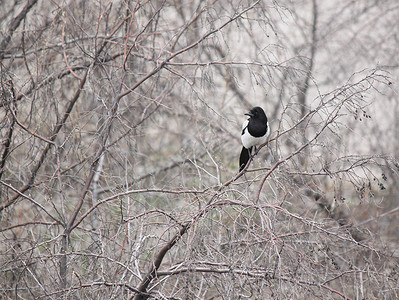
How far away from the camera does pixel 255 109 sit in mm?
5074

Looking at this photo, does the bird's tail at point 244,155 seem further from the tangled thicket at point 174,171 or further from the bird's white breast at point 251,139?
the tangled thicket at point 174,171

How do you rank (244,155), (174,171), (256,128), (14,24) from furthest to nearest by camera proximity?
(174,171), (244,155), (14,24), (256,128)

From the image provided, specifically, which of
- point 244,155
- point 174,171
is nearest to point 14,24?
point 174,171

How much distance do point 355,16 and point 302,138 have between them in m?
5.02

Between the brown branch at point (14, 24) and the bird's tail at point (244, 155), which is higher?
the brown branch at point (14, 24)

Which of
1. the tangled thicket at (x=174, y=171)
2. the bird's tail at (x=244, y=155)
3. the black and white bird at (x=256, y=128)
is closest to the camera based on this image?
the tangled thicket at (x=174, y=171)

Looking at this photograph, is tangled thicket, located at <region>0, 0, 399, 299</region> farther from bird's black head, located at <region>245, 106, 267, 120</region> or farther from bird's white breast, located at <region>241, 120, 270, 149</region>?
bird's white breast, located at <region>241, 120, 270, 149</region>

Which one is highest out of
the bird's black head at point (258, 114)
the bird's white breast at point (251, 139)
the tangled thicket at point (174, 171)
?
the bird's black head at point (258, 114)

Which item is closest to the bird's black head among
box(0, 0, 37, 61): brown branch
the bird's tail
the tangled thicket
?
the tangled thicket

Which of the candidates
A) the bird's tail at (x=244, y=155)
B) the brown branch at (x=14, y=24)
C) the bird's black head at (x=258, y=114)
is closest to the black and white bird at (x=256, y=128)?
the bird's black head at (x=258, y=114)

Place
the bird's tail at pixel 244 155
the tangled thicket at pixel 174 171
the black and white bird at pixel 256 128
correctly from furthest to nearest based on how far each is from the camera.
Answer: the bird's tail at pixel 244 155, the black and white bird at pixel 256 128, the tangled thicket at pixel 174 171

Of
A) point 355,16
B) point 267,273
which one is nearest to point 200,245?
point 267,273

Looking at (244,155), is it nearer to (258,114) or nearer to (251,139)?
(251,139)

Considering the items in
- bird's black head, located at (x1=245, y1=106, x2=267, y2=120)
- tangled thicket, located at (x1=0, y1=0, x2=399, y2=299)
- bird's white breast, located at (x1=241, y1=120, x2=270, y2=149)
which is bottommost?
tangled thicket, located at (x1=0, y1=0, x2=399, y2=299)
